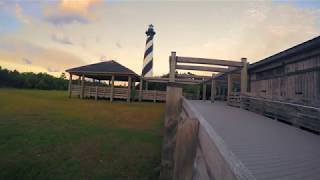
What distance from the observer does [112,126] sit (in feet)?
34.6

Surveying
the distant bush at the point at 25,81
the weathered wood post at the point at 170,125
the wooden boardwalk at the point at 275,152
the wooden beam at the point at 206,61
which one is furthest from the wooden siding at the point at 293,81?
the distant bush at the point at 25,81

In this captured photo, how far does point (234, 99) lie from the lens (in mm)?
12922

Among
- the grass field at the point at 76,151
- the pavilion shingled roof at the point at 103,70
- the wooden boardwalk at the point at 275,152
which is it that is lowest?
the grass field at the point at 76,151

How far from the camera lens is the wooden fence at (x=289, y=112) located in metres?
6.00

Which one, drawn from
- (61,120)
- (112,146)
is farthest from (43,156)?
(61,120)

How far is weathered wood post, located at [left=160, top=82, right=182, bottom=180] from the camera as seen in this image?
211 inches

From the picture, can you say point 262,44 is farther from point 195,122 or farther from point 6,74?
point 6,74

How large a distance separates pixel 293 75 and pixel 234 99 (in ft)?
11.8

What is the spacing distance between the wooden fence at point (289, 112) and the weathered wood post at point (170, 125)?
3250 millimetres

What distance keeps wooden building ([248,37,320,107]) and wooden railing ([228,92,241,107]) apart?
157cm

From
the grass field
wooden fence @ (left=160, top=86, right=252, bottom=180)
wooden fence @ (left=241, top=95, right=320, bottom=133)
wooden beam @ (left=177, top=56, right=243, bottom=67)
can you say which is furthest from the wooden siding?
wooden fence @ (left=160, top=86, right=252, bottom=180)

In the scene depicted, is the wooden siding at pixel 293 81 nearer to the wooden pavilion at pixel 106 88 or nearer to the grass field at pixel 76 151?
the grass field at pixel 76 151

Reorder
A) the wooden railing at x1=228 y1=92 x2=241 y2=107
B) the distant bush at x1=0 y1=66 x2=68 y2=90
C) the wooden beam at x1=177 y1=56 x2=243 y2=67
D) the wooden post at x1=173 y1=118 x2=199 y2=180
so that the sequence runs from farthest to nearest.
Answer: the distant bush at x1=0 y1=66 x2=68 y2=90, the wooden railing at x1=228 y1=92 x2=241 y2=107, the wooden beam at x1=177 y1=56 x2=243 y2=67, the wooden post at x1=173 y1=118 x2=199 y2=180

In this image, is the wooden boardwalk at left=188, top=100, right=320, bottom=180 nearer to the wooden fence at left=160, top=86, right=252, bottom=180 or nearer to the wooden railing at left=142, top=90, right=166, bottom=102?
the wooden fence at left=160, top=86, right=252, bottom=180
